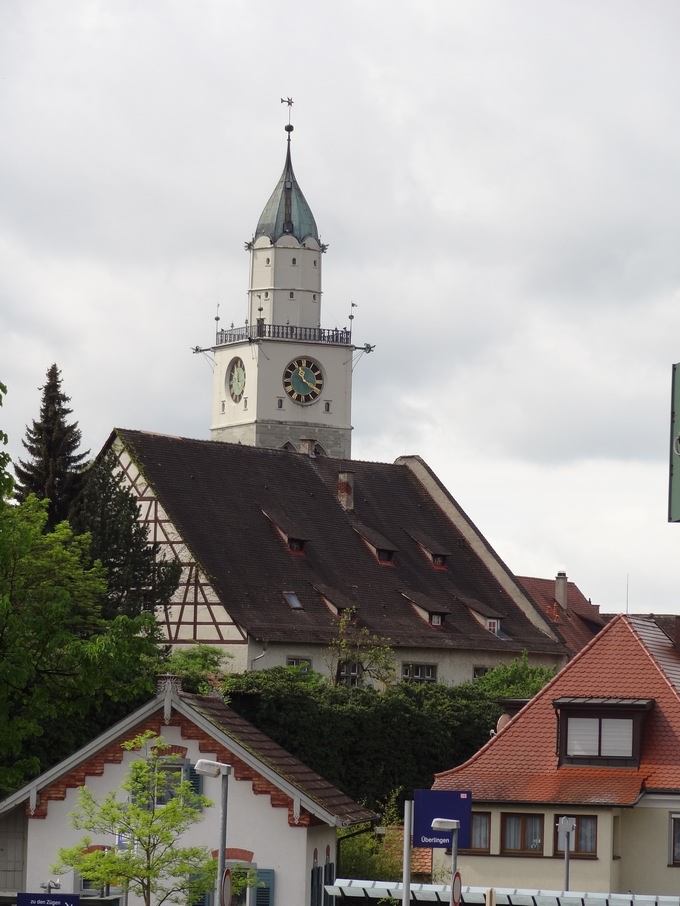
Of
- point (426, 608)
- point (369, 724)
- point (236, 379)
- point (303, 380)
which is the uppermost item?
point (236, 379)

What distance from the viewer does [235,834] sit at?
3712 centimetres

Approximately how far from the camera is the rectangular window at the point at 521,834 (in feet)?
137

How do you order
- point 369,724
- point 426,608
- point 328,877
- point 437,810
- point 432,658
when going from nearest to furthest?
point 437,810 → point 328,877 → point 369,724 → point 432,658 → point 426,608

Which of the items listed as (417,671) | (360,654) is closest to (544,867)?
(360,654)

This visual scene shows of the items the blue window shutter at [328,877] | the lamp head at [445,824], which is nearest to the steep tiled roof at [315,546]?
the blue window shutter at [328,877]

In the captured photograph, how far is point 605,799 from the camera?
41438mm

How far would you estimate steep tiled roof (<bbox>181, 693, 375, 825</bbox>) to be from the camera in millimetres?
37375

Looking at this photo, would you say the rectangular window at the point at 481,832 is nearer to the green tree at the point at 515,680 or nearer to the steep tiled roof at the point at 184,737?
the steep tiled roof at the point at 184,737

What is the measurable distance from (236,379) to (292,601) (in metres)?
48.0

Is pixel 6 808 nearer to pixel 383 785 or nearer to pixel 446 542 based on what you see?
pixel 383 785

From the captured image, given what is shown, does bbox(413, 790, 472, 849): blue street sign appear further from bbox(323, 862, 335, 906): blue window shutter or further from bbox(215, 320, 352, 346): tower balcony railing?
bbox(215, 320, 352, 346): tower balcony railing

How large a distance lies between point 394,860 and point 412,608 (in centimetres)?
2551

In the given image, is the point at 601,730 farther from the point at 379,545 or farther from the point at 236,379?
the point at 236,379

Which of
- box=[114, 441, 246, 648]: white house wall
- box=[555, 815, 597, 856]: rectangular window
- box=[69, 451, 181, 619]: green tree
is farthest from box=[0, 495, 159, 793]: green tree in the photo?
box=[114, 441, 246, 648]: white house wall
